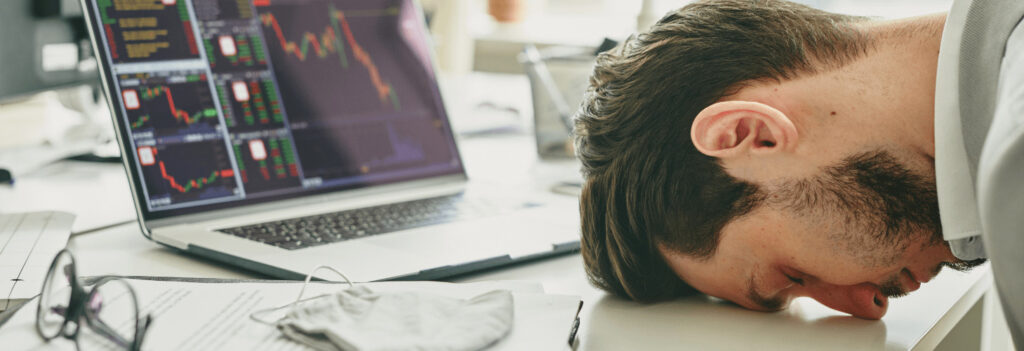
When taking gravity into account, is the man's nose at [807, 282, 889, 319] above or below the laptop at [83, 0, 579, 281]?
below

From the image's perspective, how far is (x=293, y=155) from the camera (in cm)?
107

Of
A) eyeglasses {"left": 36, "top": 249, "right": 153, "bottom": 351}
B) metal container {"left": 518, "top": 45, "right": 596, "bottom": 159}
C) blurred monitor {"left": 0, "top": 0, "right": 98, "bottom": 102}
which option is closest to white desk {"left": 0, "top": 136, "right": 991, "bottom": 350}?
eyeglasses {"left": 36, "top": 249, "right": 153, "bottom": 351}

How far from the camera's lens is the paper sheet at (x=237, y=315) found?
0.58m

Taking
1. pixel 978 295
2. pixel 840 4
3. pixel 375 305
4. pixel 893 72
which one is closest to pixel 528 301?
pixel 375 305

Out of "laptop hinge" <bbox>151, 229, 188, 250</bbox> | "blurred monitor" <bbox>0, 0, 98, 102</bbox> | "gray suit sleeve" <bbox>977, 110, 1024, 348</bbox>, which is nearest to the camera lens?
"gray suit sleeve" <bbox>977, 110, 1024, 348</bbox>

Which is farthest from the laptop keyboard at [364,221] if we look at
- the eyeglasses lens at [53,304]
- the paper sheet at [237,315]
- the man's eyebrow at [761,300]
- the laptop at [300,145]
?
the man's eyebrow at [761,300]

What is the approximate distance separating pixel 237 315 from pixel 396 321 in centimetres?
12

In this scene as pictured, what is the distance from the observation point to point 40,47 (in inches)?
52.1

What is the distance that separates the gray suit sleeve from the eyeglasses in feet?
1.66

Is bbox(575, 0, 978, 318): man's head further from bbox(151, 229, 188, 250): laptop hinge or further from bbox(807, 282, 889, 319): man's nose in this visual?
bbox(151, 229, 188, 250): laptop hinge

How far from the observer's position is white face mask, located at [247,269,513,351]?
1.87ft

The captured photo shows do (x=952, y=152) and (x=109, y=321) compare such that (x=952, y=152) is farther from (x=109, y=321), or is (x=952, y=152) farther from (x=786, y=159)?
(x=109, y=321)

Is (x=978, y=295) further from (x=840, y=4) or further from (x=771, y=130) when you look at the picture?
(x=840, y=4)

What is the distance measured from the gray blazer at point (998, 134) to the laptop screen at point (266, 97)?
2.38 feet
